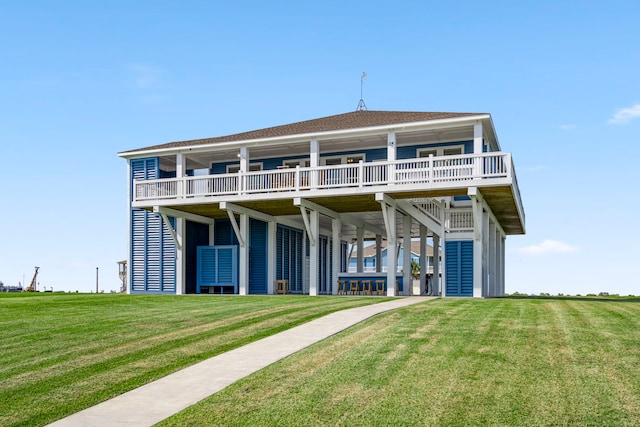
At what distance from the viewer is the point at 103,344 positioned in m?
11.7

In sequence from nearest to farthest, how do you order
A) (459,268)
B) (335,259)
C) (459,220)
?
(459,268) < (459,220) < (335,259)

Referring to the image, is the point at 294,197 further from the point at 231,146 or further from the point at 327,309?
the point at 327,309

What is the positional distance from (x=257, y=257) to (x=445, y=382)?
20.8 metres

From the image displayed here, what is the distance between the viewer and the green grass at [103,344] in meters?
8.70

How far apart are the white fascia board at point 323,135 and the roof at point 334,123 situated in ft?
0.65

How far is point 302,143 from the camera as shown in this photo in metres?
27.0

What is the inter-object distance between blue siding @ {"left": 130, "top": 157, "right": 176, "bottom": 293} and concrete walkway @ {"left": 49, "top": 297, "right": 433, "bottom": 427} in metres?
17.4

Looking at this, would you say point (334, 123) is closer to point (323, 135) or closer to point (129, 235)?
point (323, 135)

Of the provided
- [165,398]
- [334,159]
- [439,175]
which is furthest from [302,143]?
[165,398]

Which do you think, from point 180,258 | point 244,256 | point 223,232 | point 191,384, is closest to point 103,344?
point 191,384

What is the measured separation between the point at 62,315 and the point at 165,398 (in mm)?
8733

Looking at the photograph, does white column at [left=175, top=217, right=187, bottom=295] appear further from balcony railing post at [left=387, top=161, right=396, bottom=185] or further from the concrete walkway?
the concrete walkway

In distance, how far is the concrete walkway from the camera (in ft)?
25.3

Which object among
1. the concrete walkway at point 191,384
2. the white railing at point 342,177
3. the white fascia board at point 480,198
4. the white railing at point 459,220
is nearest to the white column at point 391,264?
the white railing at point 342,177
